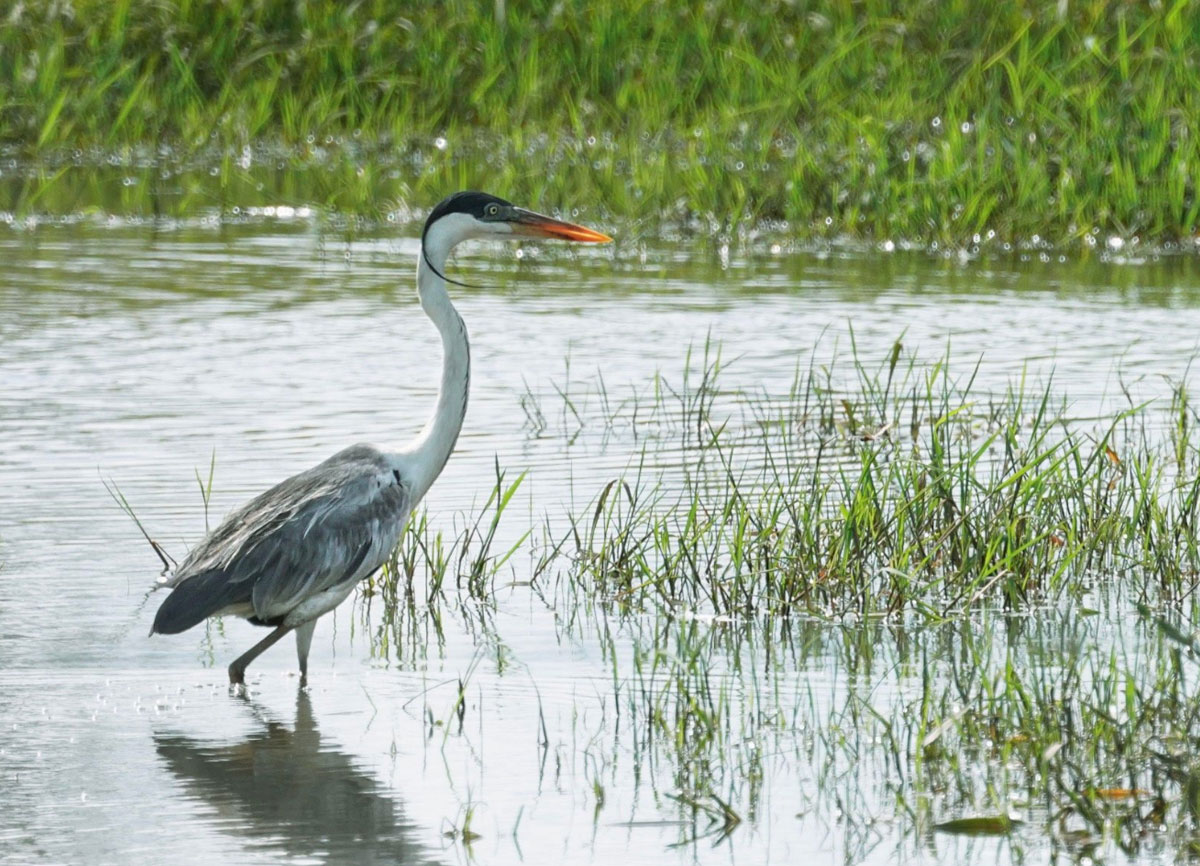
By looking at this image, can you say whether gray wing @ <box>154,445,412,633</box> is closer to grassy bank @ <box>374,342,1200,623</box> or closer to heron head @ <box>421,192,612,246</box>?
grassy bank @ <box>374,342,1200,623</box>

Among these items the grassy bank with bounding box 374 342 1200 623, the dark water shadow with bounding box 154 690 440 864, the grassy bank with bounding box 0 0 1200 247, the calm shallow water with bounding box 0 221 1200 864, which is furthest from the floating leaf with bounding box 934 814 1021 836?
the grassy bank with bounding box 0 0 1200 247

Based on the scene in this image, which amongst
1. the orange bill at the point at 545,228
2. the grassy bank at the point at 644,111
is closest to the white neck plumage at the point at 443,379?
the orange bill at the point at 545,228

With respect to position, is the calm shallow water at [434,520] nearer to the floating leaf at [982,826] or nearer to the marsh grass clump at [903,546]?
the floating leaf at [982,826]

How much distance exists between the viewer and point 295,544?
562 centimetres

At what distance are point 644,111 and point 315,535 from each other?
33.9ft

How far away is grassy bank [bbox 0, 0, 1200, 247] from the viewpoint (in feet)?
41.9

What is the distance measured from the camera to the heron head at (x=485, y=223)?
6.59 m

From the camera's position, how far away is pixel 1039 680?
5332 millimetres

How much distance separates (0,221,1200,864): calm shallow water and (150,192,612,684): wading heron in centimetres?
21

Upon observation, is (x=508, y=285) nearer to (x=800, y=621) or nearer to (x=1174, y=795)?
(x=800, y=621)

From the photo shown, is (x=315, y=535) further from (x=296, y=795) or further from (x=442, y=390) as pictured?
(x=296, y=795)

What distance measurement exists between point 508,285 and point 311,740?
6.65 metres

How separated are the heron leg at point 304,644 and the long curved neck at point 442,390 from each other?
2.04ft

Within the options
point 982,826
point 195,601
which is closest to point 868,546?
point 982,826
